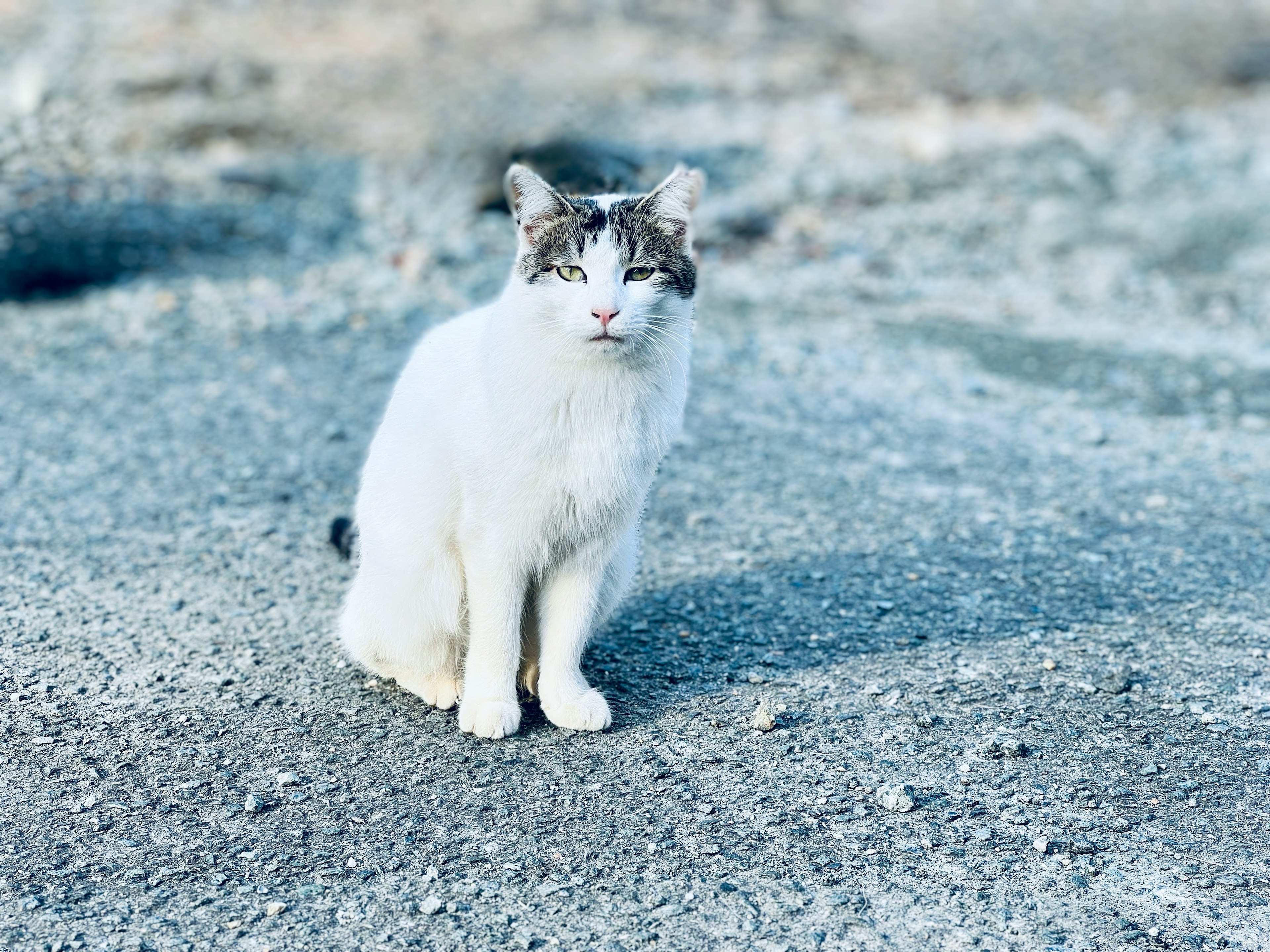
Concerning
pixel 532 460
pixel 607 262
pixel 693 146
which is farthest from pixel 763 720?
pixel 693 146

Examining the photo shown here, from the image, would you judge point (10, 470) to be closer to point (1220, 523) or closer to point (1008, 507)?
point (1008, 507)

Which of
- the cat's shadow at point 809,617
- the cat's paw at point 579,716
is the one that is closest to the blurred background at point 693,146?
the cat's shadow at point 809,617

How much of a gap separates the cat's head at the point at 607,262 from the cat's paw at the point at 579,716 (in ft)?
3.16

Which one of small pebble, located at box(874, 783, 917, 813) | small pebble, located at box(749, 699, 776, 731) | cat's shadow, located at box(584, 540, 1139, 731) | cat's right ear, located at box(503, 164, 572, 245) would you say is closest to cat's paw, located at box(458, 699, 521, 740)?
cat's shadow, located at box(584, 540, 1139, 731)

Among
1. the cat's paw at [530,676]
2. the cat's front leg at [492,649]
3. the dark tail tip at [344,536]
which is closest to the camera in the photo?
the cat's front leg at [492,649]

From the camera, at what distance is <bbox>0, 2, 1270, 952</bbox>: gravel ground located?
2699 mm

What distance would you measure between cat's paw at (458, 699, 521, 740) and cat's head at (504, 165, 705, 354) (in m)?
0.97

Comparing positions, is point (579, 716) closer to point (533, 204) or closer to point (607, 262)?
point (607, 262)

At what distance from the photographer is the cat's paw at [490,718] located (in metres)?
3.21

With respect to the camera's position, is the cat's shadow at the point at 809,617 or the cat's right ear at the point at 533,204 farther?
the cat's shadow at the point at 809,617

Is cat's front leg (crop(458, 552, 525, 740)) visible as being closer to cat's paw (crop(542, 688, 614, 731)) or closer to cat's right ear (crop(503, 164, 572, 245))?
cat's paw (crop(542, 688, 614, 731))

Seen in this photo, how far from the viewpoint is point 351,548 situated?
4.07 meters

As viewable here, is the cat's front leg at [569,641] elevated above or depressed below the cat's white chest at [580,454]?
below

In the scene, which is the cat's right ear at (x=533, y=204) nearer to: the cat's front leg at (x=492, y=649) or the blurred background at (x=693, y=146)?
the cat's front leg at (x=492, y=649)
